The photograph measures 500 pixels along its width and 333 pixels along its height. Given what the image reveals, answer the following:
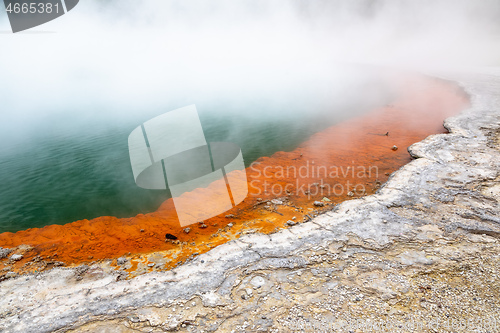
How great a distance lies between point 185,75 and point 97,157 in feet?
75.9

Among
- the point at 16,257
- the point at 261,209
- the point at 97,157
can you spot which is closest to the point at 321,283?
the point at 261,209

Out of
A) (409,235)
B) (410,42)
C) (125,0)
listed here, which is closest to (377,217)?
(409,235)

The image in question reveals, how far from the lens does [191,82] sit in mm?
25766

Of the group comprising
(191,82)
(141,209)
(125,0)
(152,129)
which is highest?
(125,0)

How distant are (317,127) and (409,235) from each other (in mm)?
8412

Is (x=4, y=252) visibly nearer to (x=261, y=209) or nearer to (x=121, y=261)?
(x=121, y=261)

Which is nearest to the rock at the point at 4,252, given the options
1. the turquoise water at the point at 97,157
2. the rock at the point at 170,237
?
the turquoise water at the point at 97,157

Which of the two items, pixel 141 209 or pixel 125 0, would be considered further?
pixel 125 0

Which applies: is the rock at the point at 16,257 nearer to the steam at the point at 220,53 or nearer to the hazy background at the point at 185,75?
the hazy background at the point at 185,75

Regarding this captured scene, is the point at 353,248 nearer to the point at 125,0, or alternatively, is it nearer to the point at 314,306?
the point at 314,306

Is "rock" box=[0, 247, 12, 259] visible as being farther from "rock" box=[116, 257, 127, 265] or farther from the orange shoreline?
"rock" box=[116, 257, 127, 265]

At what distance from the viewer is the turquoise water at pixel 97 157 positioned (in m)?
6.75

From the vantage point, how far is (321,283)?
3.33m

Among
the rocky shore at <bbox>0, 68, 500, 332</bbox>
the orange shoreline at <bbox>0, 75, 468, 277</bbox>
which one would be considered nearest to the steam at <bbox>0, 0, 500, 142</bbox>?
the orange shoreline at <bbox>0, 75, 468, 277</bbox>
